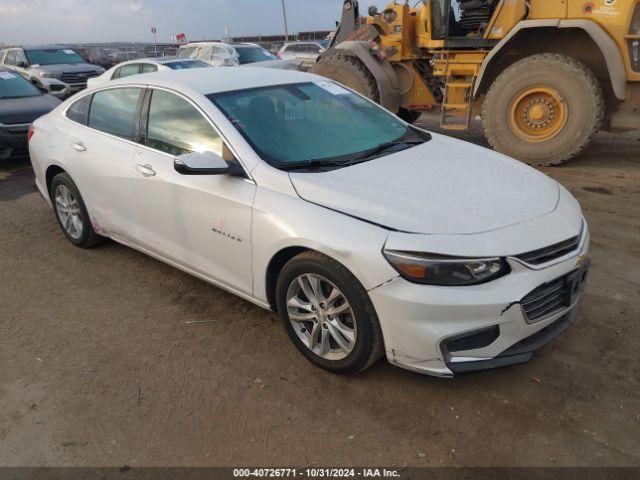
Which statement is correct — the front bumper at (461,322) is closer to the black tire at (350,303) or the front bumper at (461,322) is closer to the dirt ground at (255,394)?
the black tire at (350,303)

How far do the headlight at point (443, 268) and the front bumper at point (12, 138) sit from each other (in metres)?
7.60

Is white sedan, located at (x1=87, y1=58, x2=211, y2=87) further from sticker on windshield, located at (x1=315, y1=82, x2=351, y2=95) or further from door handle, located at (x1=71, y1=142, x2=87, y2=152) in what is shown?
sticker on windshield, located at (x1=315, y1=82, x2=351, y2=95)

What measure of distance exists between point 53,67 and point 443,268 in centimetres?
1679

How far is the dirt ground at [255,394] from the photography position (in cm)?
246

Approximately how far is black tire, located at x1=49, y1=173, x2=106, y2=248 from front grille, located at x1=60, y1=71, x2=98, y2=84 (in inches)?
493

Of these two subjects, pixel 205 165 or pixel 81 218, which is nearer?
pixel 205 165

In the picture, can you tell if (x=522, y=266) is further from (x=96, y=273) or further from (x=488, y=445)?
(x=96, y=273)

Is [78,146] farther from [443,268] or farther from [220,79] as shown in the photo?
[443,268]

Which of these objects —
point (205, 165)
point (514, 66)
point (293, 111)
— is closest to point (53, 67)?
point (514, 66)

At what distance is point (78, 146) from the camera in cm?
430

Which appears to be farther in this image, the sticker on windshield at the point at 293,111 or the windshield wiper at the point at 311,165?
the sticker on windshield at the point at 293,111

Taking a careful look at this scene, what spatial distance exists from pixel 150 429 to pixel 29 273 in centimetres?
247

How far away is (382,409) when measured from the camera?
8.87ft

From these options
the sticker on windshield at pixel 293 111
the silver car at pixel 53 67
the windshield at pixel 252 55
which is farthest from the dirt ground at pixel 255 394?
the windshield at pixel 252 55
